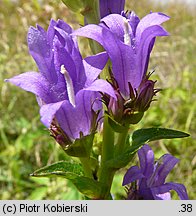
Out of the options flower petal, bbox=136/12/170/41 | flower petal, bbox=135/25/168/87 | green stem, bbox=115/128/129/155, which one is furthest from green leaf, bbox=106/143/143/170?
flower petal, bbox=136/12/170/41

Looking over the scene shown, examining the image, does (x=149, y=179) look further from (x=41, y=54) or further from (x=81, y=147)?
(x=41, y=54)

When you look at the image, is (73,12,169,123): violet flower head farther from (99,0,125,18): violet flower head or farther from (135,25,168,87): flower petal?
(99,0,125,18): violet flower head

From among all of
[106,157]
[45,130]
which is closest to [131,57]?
[106,157]

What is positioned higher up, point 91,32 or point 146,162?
point 91,32

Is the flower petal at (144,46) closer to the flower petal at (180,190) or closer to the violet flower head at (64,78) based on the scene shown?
the violet flower head at (64,78)

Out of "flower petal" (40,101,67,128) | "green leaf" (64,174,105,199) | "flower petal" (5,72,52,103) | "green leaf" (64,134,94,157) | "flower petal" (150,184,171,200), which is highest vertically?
"flower petal" (5,72,52,103)

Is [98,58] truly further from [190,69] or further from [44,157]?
[190,69]

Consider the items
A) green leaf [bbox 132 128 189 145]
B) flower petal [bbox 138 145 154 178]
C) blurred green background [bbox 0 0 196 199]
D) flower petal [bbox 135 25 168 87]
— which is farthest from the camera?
blurred green background [bbox 0 0 196 199]
